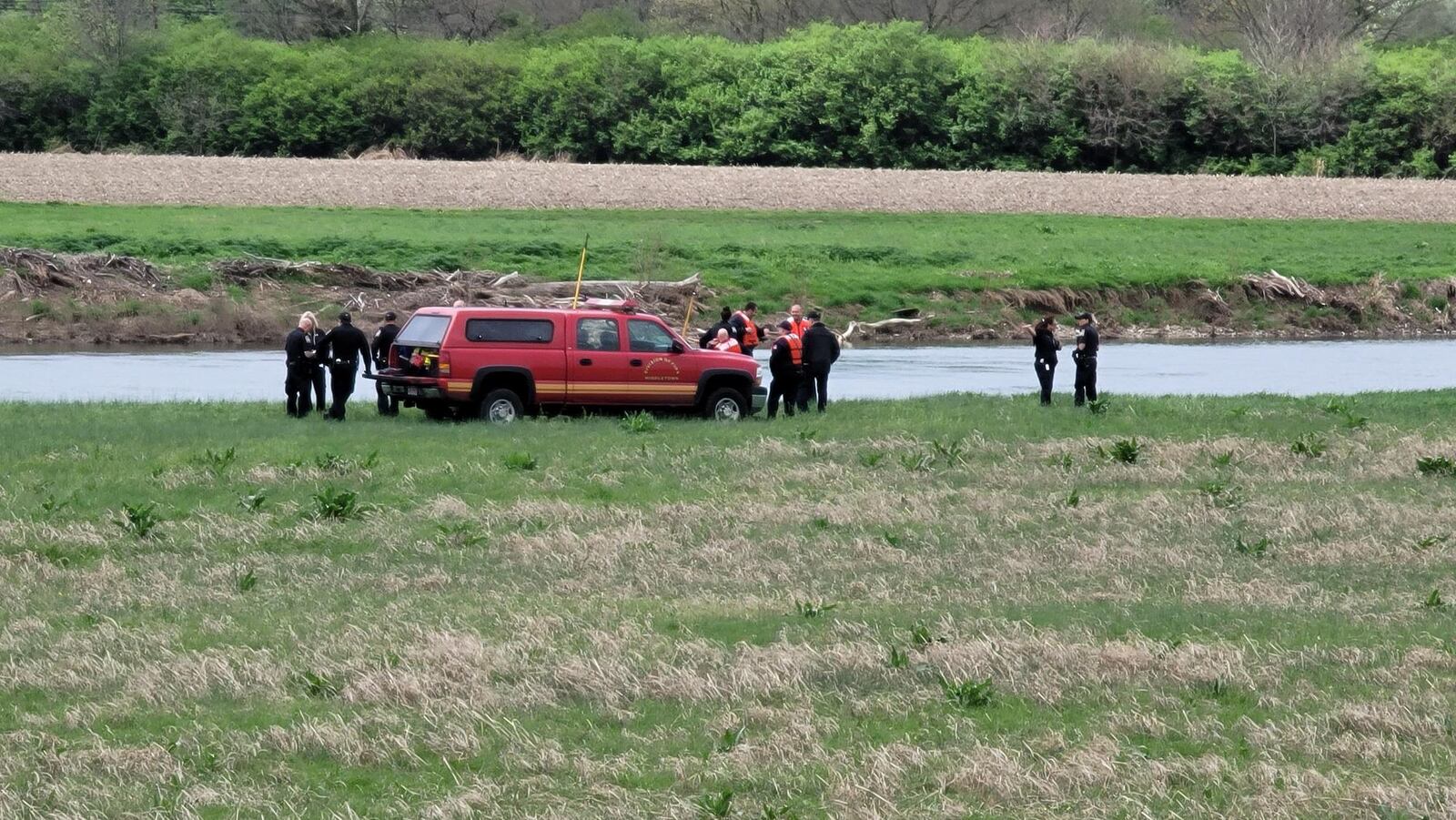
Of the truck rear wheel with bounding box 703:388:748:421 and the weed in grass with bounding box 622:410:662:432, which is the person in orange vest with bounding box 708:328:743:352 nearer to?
the truck rear wheel with bounding box 703:388:748:421

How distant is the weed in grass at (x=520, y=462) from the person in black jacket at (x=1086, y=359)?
28.0 ft

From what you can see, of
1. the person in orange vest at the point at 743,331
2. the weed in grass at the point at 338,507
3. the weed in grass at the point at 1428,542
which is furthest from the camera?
the person in orange vest at the point at 743,331

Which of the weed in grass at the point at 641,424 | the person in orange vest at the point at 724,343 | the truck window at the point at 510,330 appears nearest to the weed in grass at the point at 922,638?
the weed in grass at the point at 641,424

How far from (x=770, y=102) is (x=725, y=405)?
64126 millimetres

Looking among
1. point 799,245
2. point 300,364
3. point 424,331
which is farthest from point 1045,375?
point 799,245

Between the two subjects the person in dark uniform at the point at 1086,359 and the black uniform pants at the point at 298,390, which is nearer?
the black uniform pants at the point at 298,390

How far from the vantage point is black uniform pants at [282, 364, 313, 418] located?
22.6 meters

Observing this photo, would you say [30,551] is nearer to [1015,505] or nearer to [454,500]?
[454,500]

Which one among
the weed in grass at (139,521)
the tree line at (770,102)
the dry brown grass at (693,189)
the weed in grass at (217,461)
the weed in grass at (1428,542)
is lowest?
the weed in grass at (1428,542)

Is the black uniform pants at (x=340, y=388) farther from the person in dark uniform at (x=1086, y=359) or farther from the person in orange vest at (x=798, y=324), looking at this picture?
the person in dark uniform at (x=1086, y=359)

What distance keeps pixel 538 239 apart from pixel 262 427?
95.5ft

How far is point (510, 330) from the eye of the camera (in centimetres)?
2288

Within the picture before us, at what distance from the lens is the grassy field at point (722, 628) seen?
8.23 m

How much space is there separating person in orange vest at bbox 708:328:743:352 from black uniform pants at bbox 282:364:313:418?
17.1ft
